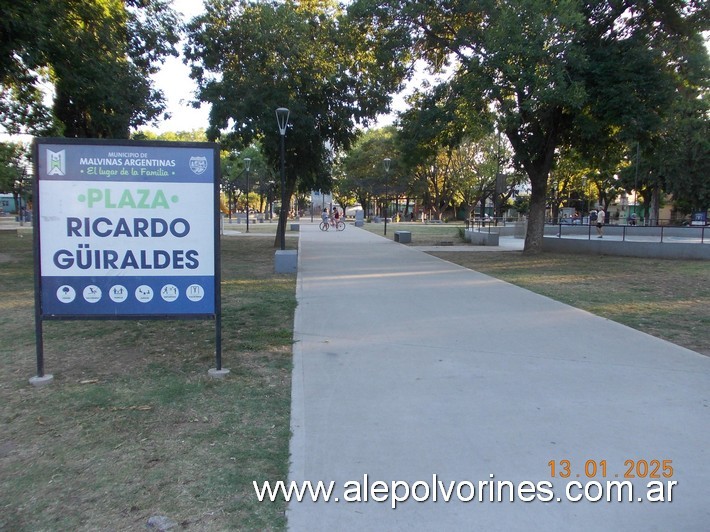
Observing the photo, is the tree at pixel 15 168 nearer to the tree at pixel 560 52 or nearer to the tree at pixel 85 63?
the tree at pixel 85 63

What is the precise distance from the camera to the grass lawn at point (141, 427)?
3.11 m

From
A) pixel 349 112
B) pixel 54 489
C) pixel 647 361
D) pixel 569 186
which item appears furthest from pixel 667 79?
pixel 569 186

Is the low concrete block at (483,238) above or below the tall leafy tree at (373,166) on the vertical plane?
below

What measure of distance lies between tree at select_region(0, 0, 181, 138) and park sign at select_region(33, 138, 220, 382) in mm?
8691

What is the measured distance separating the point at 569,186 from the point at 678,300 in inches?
1895

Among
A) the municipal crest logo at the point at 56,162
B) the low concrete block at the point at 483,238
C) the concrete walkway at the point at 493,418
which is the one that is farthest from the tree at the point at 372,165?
the municipal crest logo at the point at 56,162

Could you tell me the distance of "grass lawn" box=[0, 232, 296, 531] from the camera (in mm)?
3107

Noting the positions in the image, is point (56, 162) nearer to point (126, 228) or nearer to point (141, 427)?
point (126, 228)

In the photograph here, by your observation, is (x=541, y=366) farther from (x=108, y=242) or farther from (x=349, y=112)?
(x=349, y=112)

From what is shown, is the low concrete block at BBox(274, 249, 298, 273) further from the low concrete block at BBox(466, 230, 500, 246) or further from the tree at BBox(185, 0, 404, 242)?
the low concrete block at BBox(466, 230, 500, 246)

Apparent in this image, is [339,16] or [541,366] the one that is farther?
[339,16]

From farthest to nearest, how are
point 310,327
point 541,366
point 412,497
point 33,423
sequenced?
point 310,327
point 541,366
point 33,423
point 412,497

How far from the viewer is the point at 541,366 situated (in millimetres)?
5797

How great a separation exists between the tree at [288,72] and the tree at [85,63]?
1.65m
